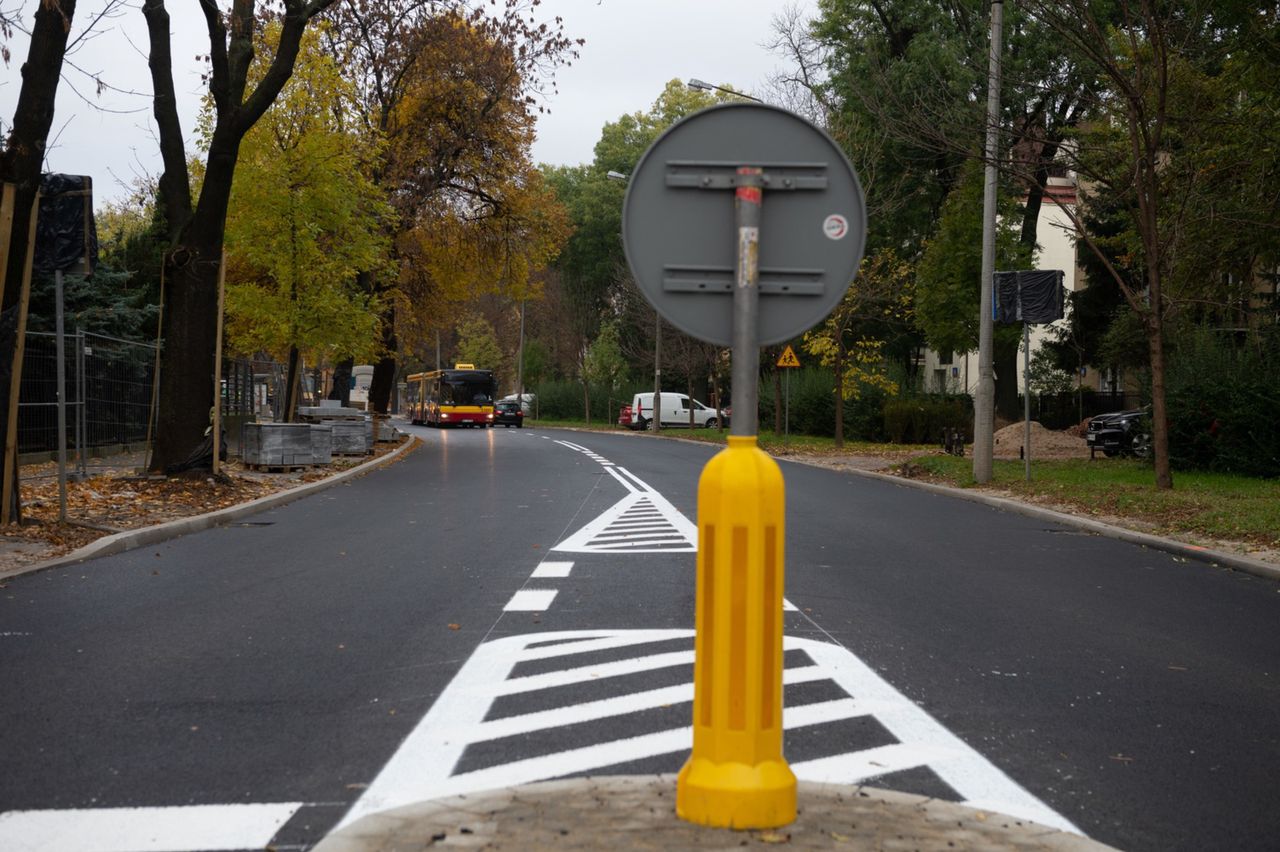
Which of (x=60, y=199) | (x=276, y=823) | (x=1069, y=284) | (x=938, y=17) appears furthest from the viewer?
(x=1069, y=284)

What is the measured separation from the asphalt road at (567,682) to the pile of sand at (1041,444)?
66.6 ft

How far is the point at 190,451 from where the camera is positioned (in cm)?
1702

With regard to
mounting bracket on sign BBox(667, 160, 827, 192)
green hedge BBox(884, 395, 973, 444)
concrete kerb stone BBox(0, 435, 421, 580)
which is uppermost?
mounting bracket on sign BBox(667, 160, 827, 192)

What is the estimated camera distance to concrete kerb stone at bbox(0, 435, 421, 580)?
10.6 meters

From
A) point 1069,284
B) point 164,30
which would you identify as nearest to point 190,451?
point 164,30

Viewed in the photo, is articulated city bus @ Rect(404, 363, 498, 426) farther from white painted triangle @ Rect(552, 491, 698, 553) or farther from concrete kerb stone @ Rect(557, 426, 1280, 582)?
white painted triangle @ Rect(552, 491, 698, 553)

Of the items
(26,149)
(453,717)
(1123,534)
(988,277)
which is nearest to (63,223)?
(26,149)

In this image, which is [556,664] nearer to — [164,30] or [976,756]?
[976,756]

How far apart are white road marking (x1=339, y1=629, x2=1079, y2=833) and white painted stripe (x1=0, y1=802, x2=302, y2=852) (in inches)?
11.6

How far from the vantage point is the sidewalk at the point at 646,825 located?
354cm

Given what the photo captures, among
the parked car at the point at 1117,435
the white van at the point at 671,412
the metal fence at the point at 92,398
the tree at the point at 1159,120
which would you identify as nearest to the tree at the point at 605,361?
the white van at the point at 671,412

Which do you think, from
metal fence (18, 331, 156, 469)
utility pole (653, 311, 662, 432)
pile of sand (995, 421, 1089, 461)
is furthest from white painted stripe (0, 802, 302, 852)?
utility pole (653, 311, 662, 432)

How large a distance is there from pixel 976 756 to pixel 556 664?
7.77ft

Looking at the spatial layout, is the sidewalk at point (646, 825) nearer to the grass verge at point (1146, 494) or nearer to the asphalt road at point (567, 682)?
the asphalt road at point (567, 682)
